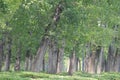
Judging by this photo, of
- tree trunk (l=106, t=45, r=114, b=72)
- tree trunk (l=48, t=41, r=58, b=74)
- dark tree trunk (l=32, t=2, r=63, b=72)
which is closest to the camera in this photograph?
dark tree trunk (l=32, t=2, r=63, b=72)

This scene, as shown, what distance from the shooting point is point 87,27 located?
2923 cm

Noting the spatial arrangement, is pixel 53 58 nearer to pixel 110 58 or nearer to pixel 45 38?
pixel 45 38

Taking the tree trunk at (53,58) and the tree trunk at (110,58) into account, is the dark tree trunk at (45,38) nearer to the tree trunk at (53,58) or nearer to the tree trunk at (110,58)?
the tree trunk at (53,58)

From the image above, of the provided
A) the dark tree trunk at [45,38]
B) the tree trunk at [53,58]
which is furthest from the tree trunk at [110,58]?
the dark tree trunk at [45,38]

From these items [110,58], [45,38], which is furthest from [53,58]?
[110,58]

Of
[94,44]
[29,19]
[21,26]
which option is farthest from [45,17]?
[94,44]

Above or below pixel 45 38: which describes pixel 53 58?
below

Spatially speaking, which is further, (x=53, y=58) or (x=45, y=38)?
(x=53, y=58)

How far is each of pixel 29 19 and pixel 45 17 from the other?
1.13 metres

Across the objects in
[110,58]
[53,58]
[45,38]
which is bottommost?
[110,58]

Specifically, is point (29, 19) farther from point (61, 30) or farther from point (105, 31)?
point (105, 31)

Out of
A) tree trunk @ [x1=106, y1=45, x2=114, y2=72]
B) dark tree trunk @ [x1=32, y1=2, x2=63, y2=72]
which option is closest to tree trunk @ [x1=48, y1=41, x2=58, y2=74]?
dark tree trunk @ [x1=32, y1=2, x2=63, y2=72]

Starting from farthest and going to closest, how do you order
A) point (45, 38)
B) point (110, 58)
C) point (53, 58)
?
point (110, 58) → point (53, 58) → point (45, 38)

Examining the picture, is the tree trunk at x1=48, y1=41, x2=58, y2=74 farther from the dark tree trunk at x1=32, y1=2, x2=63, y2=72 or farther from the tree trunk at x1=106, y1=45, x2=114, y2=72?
the tree trunk at x1=106, y1=45, x2=114, y2=72
